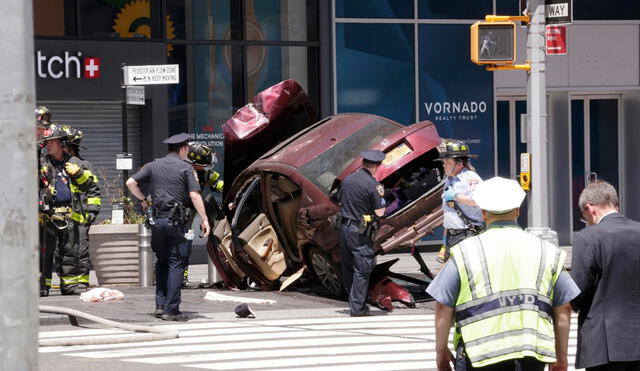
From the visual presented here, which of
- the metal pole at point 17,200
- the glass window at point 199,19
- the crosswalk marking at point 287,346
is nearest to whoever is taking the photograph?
the metal pole at point 17,200

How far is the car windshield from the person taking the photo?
14203 mm

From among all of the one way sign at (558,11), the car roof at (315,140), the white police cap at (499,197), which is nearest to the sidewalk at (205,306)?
the car roof at (315,140)

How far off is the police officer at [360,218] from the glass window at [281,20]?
8432 mm

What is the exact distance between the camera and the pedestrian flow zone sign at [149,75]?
54.5 ft

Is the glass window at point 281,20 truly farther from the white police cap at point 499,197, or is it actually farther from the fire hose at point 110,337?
the white police cap at point 499,197

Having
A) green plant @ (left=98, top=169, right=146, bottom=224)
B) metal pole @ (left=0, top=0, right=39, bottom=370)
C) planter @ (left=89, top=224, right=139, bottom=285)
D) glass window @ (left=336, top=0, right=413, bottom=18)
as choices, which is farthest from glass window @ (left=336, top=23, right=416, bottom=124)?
metal pole @ (left=0, top=0, right=39, bottom=370)

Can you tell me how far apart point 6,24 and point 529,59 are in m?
11.9

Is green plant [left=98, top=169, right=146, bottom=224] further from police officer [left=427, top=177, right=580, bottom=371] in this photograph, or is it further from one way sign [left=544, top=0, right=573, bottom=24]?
police officer [left=427, top=177, right=580, bottom=371]

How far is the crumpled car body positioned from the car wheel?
0.01 metres

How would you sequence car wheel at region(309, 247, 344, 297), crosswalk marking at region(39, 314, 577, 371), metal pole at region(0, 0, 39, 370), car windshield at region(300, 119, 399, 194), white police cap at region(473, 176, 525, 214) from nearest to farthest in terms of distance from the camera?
metal pole at region(0, 0, 39, 370), white police cap at region(473, 176, 525, 214), crosswalk marking at region(39, 314, 577, 371), car windshield at region(300, 119, 399, 194), car wheel at region(309, 247, 344, 297)

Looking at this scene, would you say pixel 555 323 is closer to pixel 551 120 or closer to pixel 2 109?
pixel 2 109

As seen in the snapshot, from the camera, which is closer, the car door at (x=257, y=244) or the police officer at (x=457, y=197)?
the police officer at (x=457, y=197)

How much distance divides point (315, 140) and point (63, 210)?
2.85 meters

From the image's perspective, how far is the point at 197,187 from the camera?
514 inches
